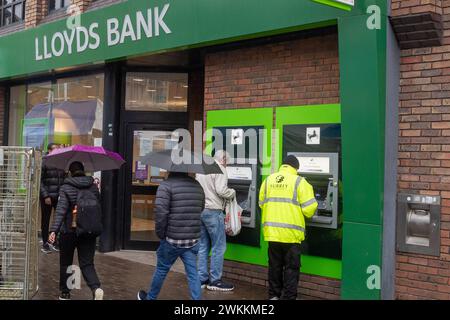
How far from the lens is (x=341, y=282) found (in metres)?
6.01

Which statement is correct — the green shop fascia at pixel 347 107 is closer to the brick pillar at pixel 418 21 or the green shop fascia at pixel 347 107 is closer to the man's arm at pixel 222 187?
the brick pillar at pixel 418 21

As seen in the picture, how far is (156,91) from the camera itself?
9.55 meters

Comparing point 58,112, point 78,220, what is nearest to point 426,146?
point 78,220

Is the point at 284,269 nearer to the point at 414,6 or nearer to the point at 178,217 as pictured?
the point at 178,217

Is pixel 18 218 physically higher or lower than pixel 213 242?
higher

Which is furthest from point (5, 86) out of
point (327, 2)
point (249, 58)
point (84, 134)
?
point (327, 2)

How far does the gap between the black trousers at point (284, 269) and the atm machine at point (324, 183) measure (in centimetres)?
59

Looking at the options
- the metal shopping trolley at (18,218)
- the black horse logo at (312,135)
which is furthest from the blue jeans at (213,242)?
the metal shopping trolley at (18,218)

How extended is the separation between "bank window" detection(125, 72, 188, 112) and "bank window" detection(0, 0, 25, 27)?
12.3ft

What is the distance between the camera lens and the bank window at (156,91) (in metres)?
9.50

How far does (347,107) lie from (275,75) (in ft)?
4.79

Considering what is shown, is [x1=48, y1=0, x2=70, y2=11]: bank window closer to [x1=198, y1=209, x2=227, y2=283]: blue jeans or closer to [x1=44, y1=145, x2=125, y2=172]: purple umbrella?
[x1=44, y1=145, x2=125, y2=172]: purple umbrella

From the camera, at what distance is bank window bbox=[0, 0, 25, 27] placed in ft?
38.3

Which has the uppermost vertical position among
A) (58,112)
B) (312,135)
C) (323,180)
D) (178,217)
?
(58,112)
